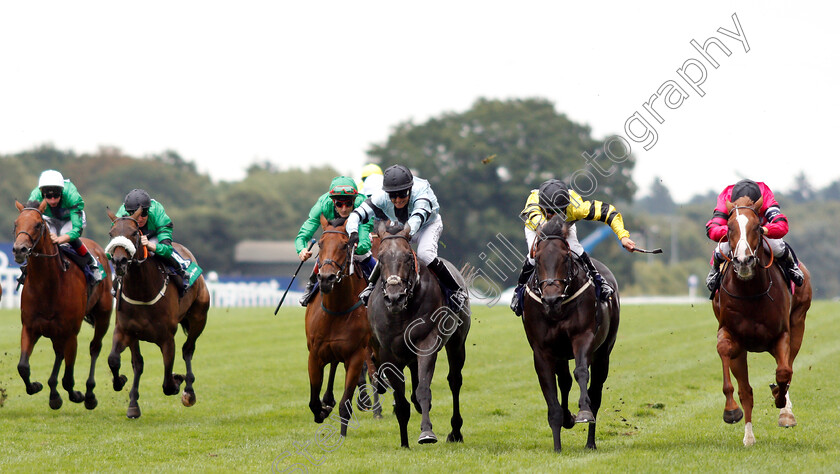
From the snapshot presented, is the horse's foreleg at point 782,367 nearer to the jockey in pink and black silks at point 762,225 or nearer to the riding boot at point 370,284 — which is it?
the jockey in pink and black silks at point 762,225

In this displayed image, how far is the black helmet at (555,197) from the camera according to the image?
905 cm

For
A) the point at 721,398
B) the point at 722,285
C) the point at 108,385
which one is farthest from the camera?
the point at 108,385

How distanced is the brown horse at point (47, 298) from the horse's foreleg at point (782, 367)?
7.13 m

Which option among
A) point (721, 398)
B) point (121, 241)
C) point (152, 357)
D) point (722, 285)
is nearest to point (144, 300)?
point (121, 241)

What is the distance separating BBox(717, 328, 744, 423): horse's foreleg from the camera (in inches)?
354

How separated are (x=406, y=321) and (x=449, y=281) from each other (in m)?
0.73

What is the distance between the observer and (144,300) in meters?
10.9

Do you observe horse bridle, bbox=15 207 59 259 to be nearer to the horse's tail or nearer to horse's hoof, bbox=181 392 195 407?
the horse's tail

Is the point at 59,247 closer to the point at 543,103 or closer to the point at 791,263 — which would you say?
the point at 791,263

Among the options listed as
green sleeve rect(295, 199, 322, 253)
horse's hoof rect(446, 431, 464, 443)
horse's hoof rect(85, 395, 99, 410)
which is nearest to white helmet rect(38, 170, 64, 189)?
horse's hoof rect(85, 395, 99, 410)

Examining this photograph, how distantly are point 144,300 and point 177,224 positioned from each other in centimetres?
5916

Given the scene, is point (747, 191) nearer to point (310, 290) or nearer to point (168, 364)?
point (310, 290)

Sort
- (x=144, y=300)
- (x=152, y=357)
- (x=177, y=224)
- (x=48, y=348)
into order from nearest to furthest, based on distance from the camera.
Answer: (x=144, y=300), (x=152, y=357), (x=48, y=348), (x=177, y=224)

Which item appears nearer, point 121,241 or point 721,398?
point 121,241
